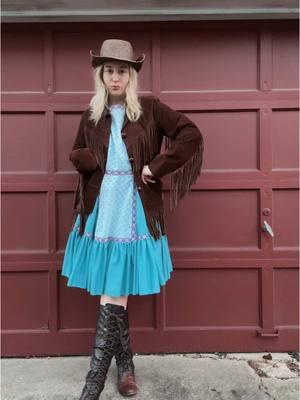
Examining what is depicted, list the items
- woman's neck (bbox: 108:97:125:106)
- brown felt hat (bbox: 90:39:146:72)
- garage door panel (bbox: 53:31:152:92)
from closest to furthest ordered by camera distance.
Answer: brown felt hat (bbox: 90:39:146:72) < woman's neck (bbox: 108:97:125:106) < garage door panel (bbox: 53:31:152:92)

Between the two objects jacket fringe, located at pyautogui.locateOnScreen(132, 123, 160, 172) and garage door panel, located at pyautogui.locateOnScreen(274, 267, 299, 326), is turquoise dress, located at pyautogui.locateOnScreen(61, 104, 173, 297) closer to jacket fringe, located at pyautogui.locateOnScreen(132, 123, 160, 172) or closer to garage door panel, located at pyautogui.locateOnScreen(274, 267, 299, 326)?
jacket fringe, located at pyautogui.locateOnScreen(132, 123, 160, 172)

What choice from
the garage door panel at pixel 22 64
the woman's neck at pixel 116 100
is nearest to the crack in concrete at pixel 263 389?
the woman's neck at pixel 116 100

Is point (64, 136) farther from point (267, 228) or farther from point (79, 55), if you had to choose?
point (267, 228)

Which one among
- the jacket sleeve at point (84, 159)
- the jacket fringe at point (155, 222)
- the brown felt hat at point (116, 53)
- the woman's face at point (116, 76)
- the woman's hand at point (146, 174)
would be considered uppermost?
the brown felt hat at point (116, 53)

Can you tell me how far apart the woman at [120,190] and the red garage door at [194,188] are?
492mm

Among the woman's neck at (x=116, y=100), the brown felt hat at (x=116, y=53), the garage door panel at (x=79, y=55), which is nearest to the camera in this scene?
the brown felt hat at (x=116, y=53)

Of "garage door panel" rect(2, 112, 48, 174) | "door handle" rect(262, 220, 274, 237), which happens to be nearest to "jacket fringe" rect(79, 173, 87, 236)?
"garage door panel" rect(2, 112, 48, 174)

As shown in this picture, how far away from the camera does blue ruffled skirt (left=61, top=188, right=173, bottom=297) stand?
234cm

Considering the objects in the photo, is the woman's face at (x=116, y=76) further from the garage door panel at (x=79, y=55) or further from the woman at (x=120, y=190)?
the garage door panel at (x=79, y=55)

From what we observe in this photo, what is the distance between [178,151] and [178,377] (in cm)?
130

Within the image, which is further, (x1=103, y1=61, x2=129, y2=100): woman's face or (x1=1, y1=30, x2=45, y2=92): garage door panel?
(x1=1, y1=30, x2=45, y2=92): garage door panel

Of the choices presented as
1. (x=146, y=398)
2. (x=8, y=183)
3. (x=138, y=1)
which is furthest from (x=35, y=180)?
(x=146, y=398)

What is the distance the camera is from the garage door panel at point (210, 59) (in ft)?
9.53

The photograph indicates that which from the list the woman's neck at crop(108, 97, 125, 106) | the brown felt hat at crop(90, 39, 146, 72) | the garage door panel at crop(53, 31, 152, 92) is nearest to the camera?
the brown felt hat at crop(90, 39, 146, 72)
